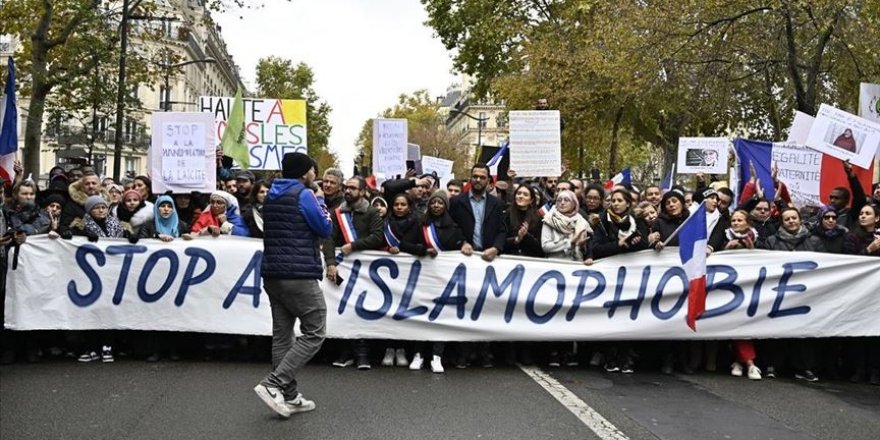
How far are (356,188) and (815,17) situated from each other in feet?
31.9

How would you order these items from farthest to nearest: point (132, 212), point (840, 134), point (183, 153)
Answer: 1. point (840, 134)
2. point (183, 153)
3. point (132, 212)

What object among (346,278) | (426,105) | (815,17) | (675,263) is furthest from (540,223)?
(426,105)

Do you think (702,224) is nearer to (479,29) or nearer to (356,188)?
(356,188)

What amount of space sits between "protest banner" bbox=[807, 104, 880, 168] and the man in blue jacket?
613 cm

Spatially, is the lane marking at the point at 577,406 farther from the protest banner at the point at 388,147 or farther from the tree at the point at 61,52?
the tree at the point at 61,52

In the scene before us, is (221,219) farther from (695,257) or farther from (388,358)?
(695,257)

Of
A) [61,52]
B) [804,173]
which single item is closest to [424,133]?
[61,52]

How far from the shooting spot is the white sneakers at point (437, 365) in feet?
27.9

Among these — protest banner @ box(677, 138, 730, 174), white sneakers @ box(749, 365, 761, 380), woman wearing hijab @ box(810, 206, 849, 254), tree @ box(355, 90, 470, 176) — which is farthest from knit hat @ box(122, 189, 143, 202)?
tree @ box(355, 90, 470, 176)

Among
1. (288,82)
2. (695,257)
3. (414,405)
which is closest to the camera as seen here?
(414,405)

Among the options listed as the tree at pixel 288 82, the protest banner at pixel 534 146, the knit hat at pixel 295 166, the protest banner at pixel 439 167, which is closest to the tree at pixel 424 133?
the tree at pixel 288 82

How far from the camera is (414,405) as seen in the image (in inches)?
275

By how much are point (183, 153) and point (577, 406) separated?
516 centimetres

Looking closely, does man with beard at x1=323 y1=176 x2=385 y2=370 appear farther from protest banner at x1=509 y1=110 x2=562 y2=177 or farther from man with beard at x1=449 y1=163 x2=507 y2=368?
protest banner at x1=509 y1=110 x2=562 y2=177
